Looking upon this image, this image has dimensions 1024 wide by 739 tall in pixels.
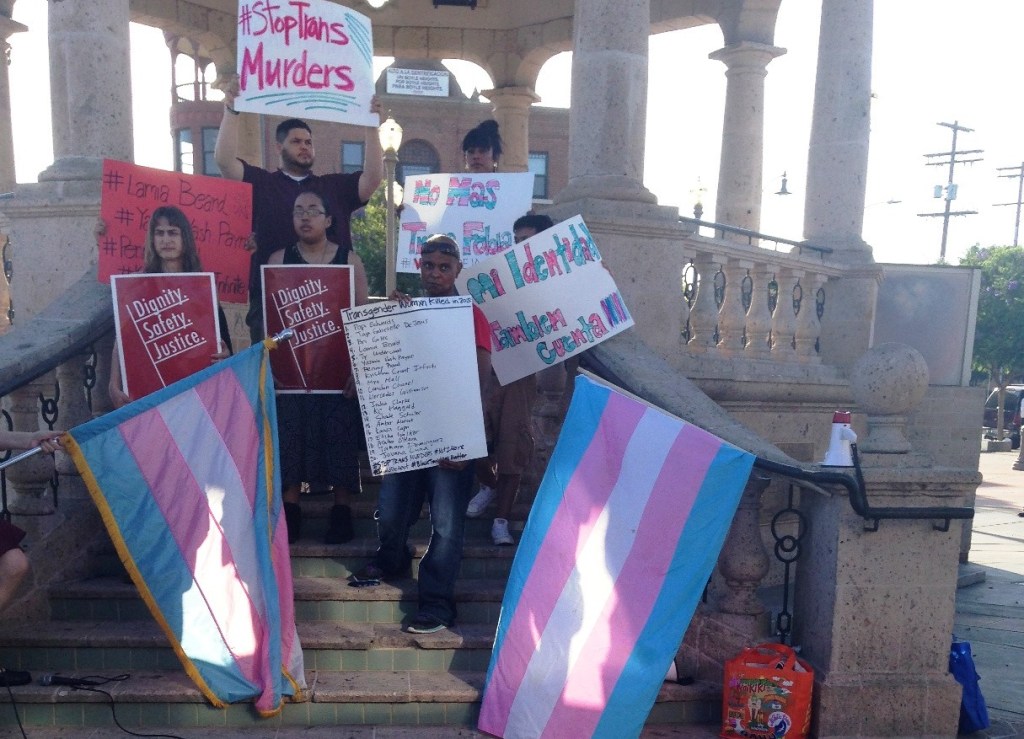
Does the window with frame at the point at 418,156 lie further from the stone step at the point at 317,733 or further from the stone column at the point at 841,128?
the stone step at the point at 317,733

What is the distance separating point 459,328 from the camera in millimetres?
4668

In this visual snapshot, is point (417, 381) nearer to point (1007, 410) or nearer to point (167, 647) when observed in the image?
point (167, 647)

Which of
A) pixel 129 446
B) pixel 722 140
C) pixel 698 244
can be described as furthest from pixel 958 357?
pixel 129 446

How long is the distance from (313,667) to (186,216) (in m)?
2.67

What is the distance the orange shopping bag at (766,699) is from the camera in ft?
13.7

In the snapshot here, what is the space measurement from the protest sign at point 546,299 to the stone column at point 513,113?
6271mm

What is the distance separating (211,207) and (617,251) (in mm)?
2711

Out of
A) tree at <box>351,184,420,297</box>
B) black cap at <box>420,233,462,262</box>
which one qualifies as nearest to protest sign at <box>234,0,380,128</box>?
black cap at <box>420,233,462,262</box>

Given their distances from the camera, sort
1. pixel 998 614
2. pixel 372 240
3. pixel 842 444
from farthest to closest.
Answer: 1. pixel 372 240
2. pixel 998 614
3. pixel 842 444

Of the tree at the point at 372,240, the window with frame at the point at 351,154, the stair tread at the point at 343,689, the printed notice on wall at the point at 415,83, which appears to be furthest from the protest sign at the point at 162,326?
the window with frame at the point at 351,154

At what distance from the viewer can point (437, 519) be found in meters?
4.66

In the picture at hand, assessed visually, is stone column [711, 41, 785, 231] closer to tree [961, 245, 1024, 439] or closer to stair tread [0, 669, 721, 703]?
stair tread [0, 669, 721, 703]

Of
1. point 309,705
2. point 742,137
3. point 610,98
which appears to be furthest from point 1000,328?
point 309,705

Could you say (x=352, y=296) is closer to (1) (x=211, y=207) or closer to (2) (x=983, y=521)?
(1) (x=211, y=207)
